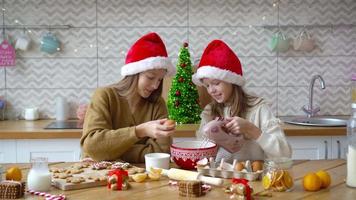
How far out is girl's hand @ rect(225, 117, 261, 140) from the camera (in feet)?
6.22

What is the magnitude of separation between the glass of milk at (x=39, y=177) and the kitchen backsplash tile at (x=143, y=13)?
2122 millimetres

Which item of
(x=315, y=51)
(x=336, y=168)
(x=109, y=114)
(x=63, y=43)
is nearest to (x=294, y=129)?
(x=315, y=51)

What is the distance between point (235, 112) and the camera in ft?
7.23

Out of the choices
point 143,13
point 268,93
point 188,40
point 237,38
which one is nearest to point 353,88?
point 268,93

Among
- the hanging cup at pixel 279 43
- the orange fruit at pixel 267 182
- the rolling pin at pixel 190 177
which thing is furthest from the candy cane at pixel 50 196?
the hanging cup at pixel 279 43

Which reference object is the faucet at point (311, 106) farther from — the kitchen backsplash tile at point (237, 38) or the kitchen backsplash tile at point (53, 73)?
the kitchen backsplash tile at point (53, 73)

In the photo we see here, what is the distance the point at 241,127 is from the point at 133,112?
1.70ft

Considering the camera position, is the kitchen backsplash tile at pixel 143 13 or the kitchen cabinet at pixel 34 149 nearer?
the kitchen cabinet at pixel 34 149

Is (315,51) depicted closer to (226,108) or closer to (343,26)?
(343,26)

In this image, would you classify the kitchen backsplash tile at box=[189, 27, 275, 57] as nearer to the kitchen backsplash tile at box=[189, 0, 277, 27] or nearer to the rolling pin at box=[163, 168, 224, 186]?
the kitchen backsplash tile at box=[189, 0, 277, 27]

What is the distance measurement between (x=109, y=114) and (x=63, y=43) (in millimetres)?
1612

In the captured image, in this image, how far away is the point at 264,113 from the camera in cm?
217

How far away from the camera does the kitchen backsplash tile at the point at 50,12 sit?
11.5ft

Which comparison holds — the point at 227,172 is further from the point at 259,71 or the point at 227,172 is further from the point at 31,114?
the point at 31,114
